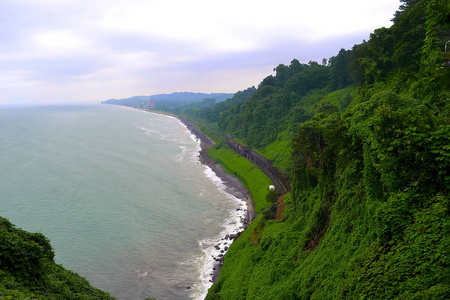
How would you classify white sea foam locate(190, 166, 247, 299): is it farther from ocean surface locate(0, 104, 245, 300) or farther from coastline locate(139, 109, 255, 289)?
ocean surface locate(0, 104, 245, 300)

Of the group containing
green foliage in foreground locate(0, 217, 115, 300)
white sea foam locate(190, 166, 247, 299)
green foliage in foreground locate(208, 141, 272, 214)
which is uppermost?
green foliage in foreground locate(0, 217, 115, 300)

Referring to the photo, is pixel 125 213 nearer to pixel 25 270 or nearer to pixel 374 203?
pixel 25 270

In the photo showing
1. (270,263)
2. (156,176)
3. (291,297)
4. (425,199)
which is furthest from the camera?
(156,176)

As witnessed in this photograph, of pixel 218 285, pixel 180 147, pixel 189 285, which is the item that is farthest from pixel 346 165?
pixel 180 147

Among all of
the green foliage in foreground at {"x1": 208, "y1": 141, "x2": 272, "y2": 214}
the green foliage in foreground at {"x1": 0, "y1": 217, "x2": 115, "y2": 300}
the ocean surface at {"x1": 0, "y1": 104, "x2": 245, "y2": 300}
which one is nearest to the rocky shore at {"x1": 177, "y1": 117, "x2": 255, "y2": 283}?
the ocean surface at {"x1": 0, "y1": 104, "x2": 245, "y2": 300}

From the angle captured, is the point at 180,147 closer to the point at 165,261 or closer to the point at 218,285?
the point at 165,261

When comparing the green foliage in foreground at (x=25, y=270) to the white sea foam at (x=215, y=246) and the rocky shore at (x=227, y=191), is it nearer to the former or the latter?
the white sea foam at (x=215, y=246)
